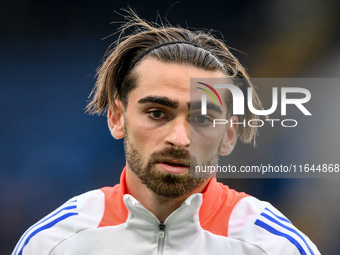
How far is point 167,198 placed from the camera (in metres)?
1.55

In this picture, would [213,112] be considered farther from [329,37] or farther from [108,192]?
[329,37]

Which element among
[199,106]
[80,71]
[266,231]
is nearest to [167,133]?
[199,106]

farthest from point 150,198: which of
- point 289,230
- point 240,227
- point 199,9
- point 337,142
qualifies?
point 199,9

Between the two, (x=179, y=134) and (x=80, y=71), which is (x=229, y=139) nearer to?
(x=179, y=134)

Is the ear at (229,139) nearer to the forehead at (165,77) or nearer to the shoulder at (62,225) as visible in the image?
the forehead at (165,77)

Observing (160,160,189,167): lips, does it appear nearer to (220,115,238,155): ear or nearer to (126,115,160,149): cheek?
(126,115,160,149): cheek

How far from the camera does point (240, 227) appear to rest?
1.56 m

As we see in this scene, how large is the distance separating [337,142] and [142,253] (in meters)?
2.31

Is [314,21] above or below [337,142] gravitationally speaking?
above

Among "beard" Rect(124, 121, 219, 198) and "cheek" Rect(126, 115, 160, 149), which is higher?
"cheek" Rect(126, 115, 160, 149)

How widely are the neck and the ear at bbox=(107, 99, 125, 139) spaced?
192 mm

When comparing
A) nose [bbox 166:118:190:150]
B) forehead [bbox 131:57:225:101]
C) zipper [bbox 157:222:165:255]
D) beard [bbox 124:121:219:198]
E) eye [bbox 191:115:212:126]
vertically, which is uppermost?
forehead [bbox 131:57:225:101]

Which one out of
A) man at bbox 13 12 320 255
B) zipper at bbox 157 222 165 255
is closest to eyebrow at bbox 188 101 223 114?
man at bbox 13 12 320 255

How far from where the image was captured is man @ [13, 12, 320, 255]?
1.51m
